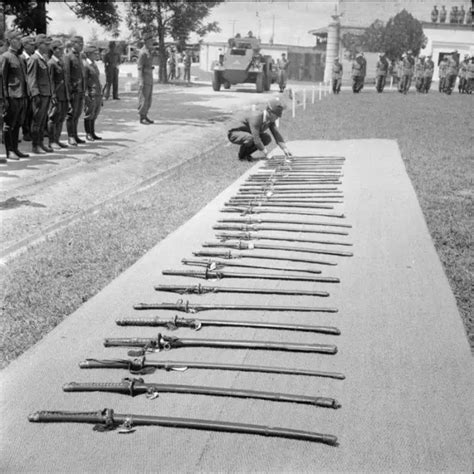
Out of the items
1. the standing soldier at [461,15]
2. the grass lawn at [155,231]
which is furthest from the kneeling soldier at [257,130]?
the standing soldier at [461,15]

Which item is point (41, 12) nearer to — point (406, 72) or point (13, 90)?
point (13, 90)

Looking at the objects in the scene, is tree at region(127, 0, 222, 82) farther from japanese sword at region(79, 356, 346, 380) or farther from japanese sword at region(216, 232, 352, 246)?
japanese sword at region(79, 356, 346, 380)

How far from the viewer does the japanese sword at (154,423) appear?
2.65 metres

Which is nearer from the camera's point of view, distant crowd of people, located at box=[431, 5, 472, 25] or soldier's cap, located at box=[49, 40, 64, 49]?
soldier's cap, located at box=[49, 40, 64, 49]

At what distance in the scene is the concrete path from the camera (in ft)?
8.47

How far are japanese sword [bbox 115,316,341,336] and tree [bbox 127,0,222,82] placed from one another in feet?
105

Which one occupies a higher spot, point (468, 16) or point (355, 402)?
point (468, 16)

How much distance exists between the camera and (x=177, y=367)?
328 centimetres

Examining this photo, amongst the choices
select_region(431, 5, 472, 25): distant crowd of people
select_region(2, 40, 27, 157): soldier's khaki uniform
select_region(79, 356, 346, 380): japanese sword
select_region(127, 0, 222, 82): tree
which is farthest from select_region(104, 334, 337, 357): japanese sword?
select_region(431, 5, 472, 25): distant crowd of people

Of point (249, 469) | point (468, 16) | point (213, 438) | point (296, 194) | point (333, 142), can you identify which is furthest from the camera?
point (468, 16)

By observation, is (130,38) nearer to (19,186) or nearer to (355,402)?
(19,186)

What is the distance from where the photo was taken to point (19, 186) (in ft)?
A: 26.7

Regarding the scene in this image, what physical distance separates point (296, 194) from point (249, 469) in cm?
554

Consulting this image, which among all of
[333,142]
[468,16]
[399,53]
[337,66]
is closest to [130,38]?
[337,66]
